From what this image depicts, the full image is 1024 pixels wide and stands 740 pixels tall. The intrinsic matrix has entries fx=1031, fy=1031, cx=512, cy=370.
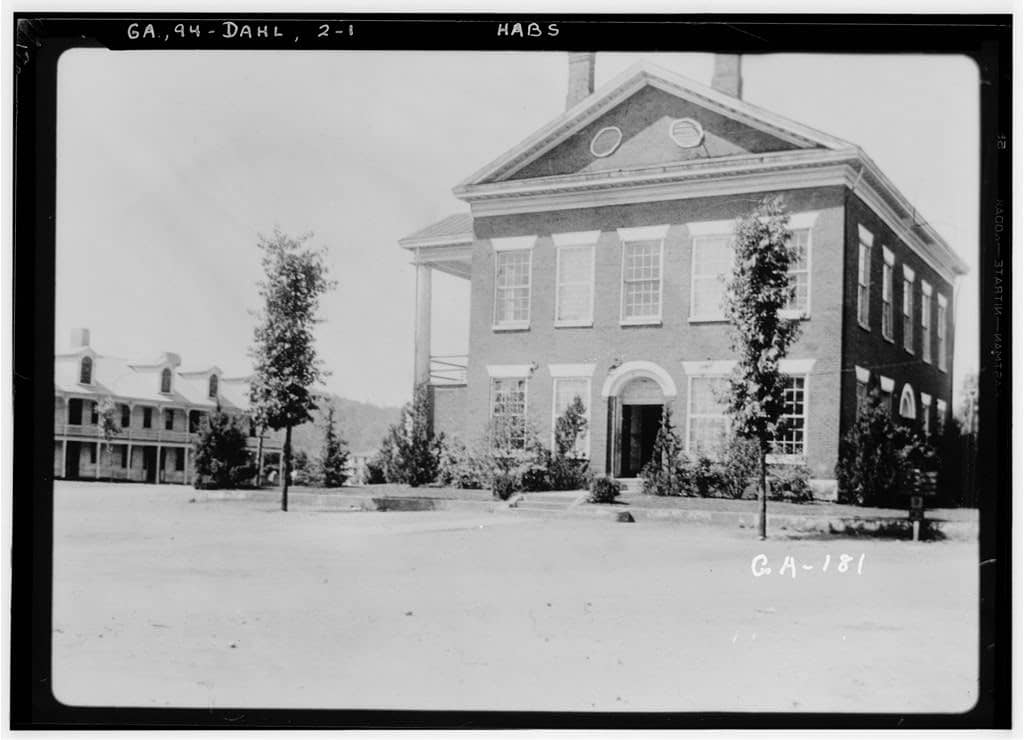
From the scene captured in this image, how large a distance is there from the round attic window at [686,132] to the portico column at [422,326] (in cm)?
180

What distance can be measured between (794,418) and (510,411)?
1.80 m

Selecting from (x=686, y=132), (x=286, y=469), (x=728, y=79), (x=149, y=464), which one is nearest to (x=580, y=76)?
(x=686, y=132)

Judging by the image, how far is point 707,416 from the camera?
6.61m

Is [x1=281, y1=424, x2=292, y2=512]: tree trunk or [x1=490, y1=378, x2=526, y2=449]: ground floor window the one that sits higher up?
[x1=490, y1=378, x2=526, y2=449]: ground floor window

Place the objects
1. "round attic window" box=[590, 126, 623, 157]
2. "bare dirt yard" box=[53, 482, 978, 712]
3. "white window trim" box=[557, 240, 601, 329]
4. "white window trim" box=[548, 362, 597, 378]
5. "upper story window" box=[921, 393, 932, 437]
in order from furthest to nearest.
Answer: "white window trim" box=[557, 240, 601, 329]
"white window trim" box=[548, 362, 597, 378]
"round attic window" box=[590, 126, 623, 157]
"upper story window" box=[921, 393, 932, 437]
"bare dirt yard" box=[53, 482, 978, 712]

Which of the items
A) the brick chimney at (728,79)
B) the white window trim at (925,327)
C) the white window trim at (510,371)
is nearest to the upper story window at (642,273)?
the white window trim at (510,371)

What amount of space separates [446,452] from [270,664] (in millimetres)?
1697

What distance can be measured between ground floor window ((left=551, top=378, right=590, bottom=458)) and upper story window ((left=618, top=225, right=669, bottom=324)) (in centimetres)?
52

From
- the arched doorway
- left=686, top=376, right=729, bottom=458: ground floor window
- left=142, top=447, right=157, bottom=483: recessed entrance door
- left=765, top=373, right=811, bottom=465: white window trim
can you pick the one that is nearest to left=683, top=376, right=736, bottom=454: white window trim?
left=686, top=376, right=729, bottom=458: ground floor window

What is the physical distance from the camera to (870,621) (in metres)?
6.27

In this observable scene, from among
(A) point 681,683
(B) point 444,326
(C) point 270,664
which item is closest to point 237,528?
(C) point 270,664

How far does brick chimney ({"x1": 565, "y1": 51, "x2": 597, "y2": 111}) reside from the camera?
6383 mm

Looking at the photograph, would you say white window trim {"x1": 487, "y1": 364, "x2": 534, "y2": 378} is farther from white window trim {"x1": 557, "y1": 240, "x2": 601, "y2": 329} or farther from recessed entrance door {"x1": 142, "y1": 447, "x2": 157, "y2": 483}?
recessed entrance door {"x1": 142, "y1": 447, "x2": 157, "y2": 483}

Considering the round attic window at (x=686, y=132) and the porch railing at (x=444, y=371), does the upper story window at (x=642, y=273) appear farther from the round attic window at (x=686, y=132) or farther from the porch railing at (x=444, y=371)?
the porch railing at (x=444, y=371)
